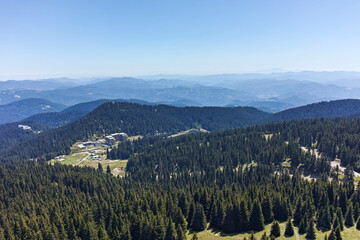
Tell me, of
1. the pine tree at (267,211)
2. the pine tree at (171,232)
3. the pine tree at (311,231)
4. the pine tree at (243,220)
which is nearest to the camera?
the pine tree at (311,231)

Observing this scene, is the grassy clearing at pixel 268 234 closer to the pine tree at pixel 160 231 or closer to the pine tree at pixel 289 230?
the pine tree at pixel 289 230

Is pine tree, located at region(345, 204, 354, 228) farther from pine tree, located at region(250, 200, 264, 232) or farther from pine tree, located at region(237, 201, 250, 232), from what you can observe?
pine tree, located at region(237, 201, 250, 232)

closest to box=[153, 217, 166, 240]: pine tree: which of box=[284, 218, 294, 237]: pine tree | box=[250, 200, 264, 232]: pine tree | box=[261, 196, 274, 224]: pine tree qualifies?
box=[250, 200, 264, 232]: pine tree

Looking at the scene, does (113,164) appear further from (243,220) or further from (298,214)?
(298,214)

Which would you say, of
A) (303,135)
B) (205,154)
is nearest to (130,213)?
(205,154)

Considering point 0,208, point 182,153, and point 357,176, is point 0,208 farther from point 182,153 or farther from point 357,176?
point 357,176

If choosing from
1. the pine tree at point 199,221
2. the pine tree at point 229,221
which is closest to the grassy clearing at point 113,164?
the pine tree at point 199,221

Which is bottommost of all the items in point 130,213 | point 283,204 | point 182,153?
point 182,153

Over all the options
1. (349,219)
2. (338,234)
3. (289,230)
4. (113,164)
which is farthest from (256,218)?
(113,164)
